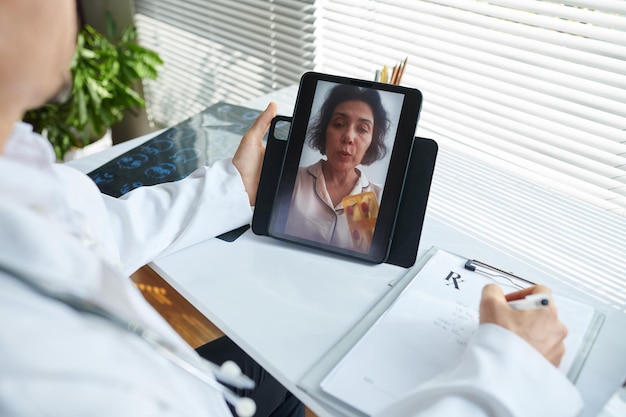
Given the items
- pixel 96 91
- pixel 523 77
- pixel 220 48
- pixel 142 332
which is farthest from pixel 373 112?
pixel 96 91

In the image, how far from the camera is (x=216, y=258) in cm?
81

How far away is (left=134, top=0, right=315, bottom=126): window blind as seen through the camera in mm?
1783

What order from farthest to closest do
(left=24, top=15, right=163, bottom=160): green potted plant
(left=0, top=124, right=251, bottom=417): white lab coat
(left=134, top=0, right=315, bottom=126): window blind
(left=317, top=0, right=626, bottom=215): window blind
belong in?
(left=24, top=15, right=163, bottom=160): green potted plant, (left=134, top=0, right=315, bottom=126): window blind, (left=317, top=0, right=626, bottom=215): window blind, (left=0, top=124, right=251, bottom=417): white lab coat

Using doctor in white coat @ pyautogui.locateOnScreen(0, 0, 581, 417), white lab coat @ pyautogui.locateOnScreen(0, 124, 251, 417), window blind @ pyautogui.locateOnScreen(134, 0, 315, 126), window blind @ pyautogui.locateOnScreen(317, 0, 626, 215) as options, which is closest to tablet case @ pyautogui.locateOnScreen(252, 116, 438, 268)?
doctor in white coat @ pyautogui.locateOnScreen(0, 0, 581, 417)

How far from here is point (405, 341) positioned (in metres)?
0.63

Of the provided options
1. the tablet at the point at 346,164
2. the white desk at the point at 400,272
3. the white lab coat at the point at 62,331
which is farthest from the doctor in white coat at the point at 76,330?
the tablet at the point at 346,164

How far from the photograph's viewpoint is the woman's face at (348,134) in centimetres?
78

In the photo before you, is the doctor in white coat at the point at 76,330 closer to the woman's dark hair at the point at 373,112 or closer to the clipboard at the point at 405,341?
the clipboard at the point at 405,341

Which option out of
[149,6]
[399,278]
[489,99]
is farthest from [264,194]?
[149,6]

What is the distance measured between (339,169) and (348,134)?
0.19 ft

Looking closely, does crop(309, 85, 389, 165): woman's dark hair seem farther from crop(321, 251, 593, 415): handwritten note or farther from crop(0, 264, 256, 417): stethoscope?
crop(0, 264, 256, 417): stethoscope

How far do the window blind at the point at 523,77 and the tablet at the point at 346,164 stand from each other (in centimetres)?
59

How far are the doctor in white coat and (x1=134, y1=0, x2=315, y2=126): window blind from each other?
1318 millimetres

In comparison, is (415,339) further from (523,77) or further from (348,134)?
(523,77)
